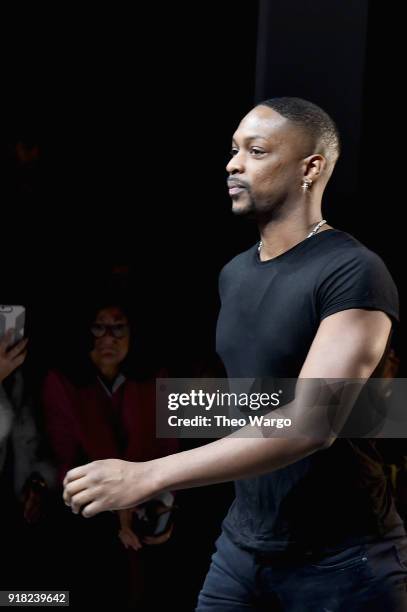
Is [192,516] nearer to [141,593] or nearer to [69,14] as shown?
[141,593]

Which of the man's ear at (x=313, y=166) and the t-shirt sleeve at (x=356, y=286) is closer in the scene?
the t-shirt sleeve at (x=356, y=286)

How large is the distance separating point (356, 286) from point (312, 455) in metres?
0.28

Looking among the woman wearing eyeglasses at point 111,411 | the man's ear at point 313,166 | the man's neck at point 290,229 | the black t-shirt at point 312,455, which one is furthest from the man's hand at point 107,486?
the woman wearing eyeglasses at point 111,411

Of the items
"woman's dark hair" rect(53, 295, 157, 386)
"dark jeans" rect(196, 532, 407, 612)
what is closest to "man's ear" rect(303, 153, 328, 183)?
"dark jeans" rect(196, 532, 407, 612)

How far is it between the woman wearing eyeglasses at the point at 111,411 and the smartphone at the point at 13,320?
0.42 ft

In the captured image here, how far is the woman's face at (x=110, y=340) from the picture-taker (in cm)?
221

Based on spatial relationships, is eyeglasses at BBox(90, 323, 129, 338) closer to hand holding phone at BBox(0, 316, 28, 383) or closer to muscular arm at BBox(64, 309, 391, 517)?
hand holding phone at BBox(0, 316, 28, 383)

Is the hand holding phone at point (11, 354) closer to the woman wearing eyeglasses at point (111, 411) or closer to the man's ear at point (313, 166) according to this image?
the woman wearing eyeglasses at point (111, 411)

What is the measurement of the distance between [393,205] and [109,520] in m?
1.01

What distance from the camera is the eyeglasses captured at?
221 cm

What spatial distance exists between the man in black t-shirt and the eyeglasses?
2.24 ft

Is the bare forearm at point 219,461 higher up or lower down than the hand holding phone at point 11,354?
higher up

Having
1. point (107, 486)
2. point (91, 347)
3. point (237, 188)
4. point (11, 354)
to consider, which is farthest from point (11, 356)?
point (107, 486)

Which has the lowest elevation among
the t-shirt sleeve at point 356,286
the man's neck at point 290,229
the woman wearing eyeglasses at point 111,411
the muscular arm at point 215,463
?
the woman wearing eyeglasses at point 111,411
